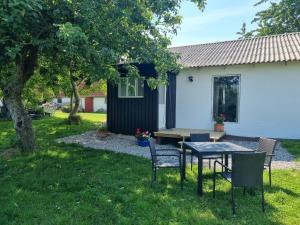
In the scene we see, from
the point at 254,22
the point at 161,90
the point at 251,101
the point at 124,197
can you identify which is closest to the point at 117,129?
the point at 161,90

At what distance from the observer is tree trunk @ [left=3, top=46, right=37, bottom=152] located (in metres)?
8.05

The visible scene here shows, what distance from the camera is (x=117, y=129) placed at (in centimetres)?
1278

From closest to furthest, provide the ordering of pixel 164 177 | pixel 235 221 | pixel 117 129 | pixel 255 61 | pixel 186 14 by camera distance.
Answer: pixel 235 221 → pixel 164 177 → pixel 186 14 → pixel 255 61 → pixel 117 129

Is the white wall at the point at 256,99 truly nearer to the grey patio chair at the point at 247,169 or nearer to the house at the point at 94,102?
the grey patio chair at the point at 247,169

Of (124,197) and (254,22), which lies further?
(254,22)

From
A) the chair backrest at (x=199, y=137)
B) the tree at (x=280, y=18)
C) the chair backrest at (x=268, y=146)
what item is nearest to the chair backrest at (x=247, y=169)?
the chair backrest at (x=268, y=146)

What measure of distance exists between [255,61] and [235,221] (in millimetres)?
8243

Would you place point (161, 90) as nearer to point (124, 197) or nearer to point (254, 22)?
point (124, 197)

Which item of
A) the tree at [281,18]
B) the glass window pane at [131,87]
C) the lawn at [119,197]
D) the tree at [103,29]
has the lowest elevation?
the lawn at [119,197]

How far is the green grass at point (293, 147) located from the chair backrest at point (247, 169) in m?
4.30

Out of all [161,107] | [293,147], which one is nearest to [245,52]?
[161,107]

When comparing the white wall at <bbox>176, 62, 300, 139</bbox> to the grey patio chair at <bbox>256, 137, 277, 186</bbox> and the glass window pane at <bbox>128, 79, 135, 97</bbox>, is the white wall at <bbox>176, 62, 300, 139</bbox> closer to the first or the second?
the glass window pane at <bbox>128, 79, 135, 97</bbox>

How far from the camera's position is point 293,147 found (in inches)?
370

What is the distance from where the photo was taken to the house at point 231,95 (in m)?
10.7
